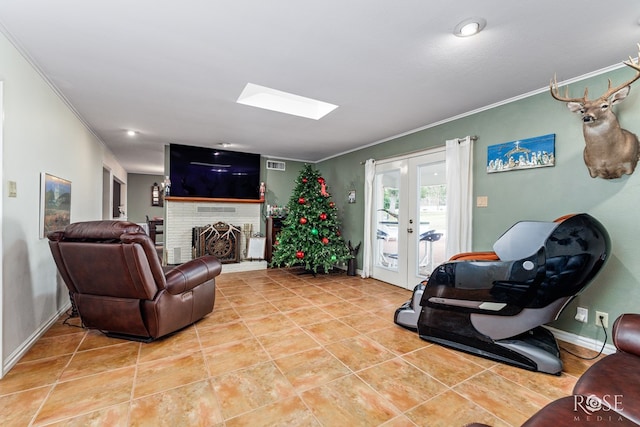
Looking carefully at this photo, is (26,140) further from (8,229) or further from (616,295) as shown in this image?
(616,295)

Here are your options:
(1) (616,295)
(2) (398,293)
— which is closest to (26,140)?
(2) (398,293)

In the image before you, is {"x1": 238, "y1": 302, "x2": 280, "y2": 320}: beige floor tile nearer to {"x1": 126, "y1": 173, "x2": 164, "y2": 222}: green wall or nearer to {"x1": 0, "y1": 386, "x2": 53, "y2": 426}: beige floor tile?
{"x1": 0, "y1": 386, "x2": 53, "y2": 426}: beige floor tile

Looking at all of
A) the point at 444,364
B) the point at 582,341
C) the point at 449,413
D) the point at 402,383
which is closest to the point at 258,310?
the point at 402,383

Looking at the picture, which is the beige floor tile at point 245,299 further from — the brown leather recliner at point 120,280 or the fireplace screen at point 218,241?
the fireplace screen at point 218,241

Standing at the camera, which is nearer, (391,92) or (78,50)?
(78,50)

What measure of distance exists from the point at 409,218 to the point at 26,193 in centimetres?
429

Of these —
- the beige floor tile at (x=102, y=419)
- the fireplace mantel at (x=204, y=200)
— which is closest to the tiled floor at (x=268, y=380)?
the beige floor tile at (x=102, y=419)

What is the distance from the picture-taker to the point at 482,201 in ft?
10.7

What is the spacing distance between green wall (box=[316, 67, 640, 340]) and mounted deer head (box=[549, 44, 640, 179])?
0.37 feet

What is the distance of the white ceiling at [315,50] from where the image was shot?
1727 millimetres

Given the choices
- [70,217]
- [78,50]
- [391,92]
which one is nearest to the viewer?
[78,50]

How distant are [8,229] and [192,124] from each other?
8.09 ft

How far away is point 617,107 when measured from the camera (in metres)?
2.31

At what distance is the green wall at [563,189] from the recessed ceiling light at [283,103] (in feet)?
4.37
